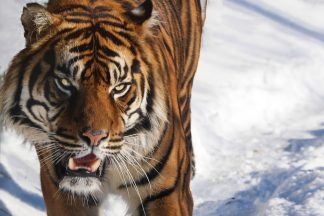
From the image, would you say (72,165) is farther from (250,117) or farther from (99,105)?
(250,117)

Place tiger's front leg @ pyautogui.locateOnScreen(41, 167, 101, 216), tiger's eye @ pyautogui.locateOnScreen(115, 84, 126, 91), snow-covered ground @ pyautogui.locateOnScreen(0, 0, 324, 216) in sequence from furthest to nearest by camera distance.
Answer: snow-covered ground @ pyautogui.locateOnScreen(0, 0, 324, 216)
tiger's front leg @ pyautogui.locateOnScreen(41, 167, 101, 216)
tiger's eye @ pyautogui.locateOnScreen(115, 84, 126, 91)

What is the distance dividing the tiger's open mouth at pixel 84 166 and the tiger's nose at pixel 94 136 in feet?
0.33

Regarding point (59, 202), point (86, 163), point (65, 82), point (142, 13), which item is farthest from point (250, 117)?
point (65, 82)

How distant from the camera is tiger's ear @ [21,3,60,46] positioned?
2355mm

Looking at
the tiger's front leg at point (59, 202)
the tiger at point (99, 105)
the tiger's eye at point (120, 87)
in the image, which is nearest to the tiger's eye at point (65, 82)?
the tiger at point (99, 105)

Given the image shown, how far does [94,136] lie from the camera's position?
2.24 m

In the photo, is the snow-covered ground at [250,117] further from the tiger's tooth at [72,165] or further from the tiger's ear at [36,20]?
the tiger's ear at [36,20]

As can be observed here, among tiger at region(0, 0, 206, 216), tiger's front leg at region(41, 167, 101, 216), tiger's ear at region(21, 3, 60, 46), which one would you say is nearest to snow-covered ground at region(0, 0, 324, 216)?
tiger's front leg at region(41, 167, 101, 216)

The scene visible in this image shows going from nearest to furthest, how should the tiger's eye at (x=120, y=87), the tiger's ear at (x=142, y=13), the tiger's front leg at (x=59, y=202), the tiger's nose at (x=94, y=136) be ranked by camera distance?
the tiger's nose at (x=94, y=136)
the tiger's eye at (x=120, y=87)
the tiger's ear at (x=142, y=13)
the tiger's front leg at (x=59, y=202)

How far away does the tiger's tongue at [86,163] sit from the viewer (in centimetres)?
239

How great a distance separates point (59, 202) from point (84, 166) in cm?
40

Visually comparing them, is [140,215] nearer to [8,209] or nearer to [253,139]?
[8,209]

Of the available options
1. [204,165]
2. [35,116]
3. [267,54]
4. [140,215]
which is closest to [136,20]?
[35,116]

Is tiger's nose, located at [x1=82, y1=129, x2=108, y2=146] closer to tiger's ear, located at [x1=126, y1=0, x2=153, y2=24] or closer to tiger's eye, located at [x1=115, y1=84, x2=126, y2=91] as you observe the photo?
tiger's eye, located at [x1=115, y1=84, x2=126, y2=91]
